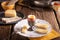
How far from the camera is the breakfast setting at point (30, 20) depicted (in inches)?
43.1

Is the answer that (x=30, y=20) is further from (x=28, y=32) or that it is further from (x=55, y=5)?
(x=55, y=5)

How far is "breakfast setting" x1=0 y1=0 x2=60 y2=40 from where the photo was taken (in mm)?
1095

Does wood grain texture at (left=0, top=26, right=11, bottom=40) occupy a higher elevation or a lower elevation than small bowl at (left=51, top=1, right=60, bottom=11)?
lower

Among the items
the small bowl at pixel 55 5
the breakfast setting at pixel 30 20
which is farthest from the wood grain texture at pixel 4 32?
the small bowl at pixel 55 5

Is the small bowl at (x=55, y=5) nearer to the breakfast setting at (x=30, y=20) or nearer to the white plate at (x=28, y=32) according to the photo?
the breakfast setting at (x=30, y=20)

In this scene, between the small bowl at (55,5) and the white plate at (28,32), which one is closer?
the white plate at (28,32)

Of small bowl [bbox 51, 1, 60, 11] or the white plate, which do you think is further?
small bowl [bbox 51, 1, 60, 11]

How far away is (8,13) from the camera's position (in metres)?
1.32

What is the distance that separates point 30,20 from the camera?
3.87ft

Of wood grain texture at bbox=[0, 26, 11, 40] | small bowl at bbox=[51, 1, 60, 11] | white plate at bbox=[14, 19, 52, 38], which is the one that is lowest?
wood grain texture at bbox=[0, 26, 11, 40]

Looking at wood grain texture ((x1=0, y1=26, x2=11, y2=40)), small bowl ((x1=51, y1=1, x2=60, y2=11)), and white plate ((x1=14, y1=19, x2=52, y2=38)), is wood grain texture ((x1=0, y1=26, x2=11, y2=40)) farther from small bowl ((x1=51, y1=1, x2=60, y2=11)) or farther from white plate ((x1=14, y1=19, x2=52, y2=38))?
small bowl ((x1=51, y1=1, x2=60, y2=11))

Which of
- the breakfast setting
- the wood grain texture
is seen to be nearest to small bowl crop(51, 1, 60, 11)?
the breakfast setting

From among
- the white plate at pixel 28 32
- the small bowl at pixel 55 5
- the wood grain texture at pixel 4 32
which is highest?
the small bowl at pixel 55 5

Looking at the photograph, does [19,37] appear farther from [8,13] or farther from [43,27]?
[8,13]
